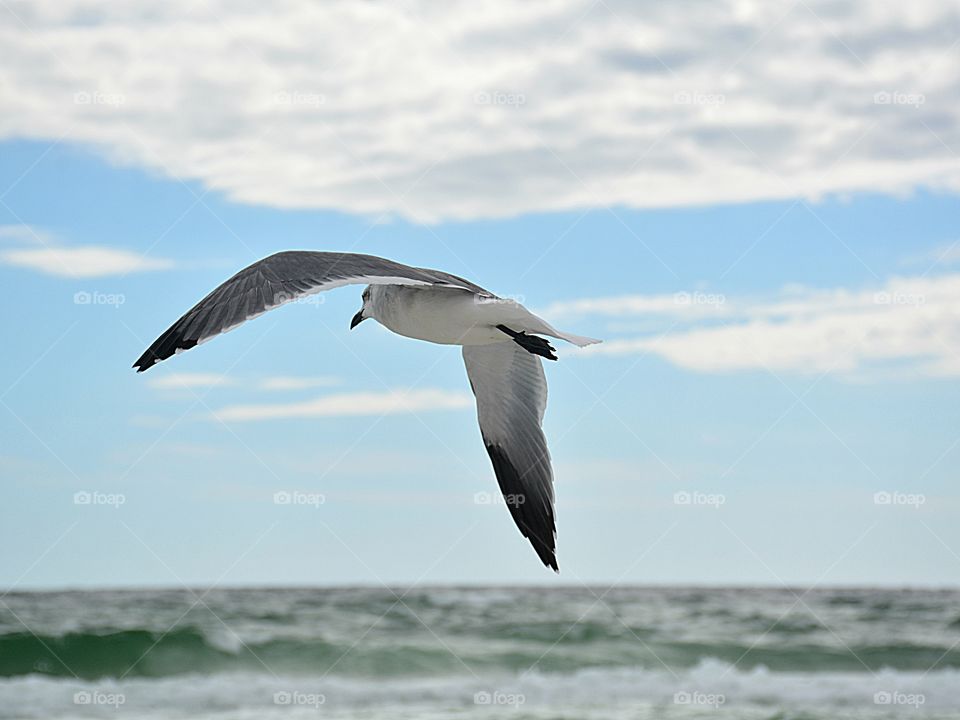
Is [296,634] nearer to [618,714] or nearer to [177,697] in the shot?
[177,697]

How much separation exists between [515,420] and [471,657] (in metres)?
7.52

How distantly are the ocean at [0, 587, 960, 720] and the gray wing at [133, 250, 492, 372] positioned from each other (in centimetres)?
710

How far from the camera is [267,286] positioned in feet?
13.0

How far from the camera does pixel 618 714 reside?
1088 cm

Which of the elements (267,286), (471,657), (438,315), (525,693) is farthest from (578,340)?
(471,657)

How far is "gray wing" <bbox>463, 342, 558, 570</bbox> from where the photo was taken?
608cm

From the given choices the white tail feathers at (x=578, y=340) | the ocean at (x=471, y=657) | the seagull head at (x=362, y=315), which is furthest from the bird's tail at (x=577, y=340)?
the ocean at (x=471, y=657)

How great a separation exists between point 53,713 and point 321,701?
253 centimetres

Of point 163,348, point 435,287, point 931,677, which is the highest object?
point 435,287

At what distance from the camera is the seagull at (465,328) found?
3.85 m

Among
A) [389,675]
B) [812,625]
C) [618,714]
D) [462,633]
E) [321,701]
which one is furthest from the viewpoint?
[812,625]

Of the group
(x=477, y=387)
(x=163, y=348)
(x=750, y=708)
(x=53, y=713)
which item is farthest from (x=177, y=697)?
(x=163, y=348)

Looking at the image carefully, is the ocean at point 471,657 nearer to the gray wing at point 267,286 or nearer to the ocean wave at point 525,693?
the ocean wave at point 525,693

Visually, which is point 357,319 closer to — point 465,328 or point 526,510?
point 465,328
